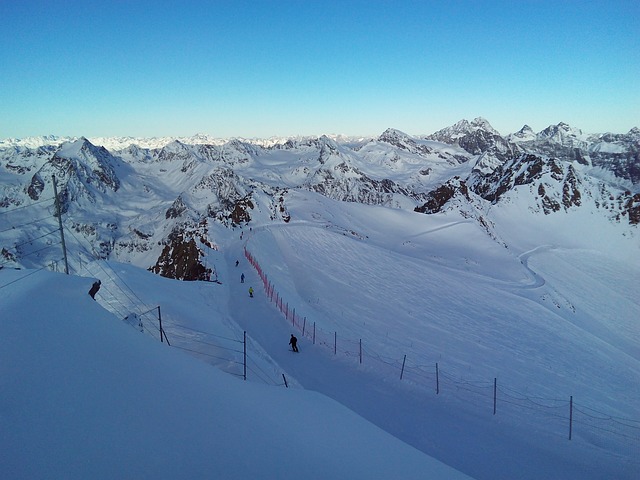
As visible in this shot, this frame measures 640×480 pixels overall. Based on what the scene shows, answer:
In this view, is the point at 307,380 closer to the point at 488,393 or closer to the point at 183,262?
the point at 488,393

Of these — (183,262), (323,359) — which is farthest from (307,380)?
(183,262)

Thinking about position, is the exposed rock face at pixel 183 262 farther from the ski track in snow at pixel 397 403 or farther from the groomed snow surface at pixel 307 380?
the ski track in snow at pixel 397 403

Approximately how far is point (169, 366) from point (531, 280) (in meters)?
50.6

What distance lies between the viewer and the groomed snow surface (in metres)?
5.99

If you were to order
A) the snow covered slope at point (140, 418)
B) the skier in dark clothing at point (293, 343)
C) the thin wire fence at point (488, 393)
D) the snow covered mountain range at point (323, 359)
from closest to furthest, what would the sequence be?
the snow covered slope at point (140, 418), the snow covered mountain range at point (323, 359), the thin wire fence at point (488, 393), the skier in dark clothing at point (293, 343)

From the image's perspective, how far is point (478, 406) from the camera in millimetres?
14508

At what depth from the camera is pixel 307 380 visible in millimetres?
15711

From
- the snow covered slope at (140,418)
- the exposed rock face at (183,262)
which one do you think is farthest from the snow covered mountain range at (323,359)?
the exposed rock face at (183,262)

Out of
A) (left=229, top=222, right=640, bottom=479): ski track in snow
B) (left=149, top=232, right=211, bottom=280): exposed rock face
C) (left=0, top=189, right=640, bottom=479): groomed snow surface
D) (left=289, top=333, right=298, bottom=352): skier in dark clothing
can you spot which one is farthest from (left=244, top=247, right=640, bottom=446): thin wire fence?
(left=149, top=232, right=211, bottom=280): exposed rock face

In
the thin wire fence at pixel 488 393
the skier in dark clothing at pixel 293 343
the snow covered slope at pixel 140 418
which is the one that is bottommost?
the thin wire fence at pixel 488 393

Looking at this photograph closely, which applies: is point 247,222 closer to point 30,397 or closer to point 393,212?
point 393,212

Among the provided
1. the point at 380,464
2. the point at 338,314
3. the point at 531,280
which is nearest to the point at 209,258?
the point at 338,314

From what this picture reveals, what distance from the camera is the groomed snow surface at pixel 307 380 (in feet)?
19.6

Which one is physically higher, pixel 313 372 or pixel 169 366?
pixel 169 366
